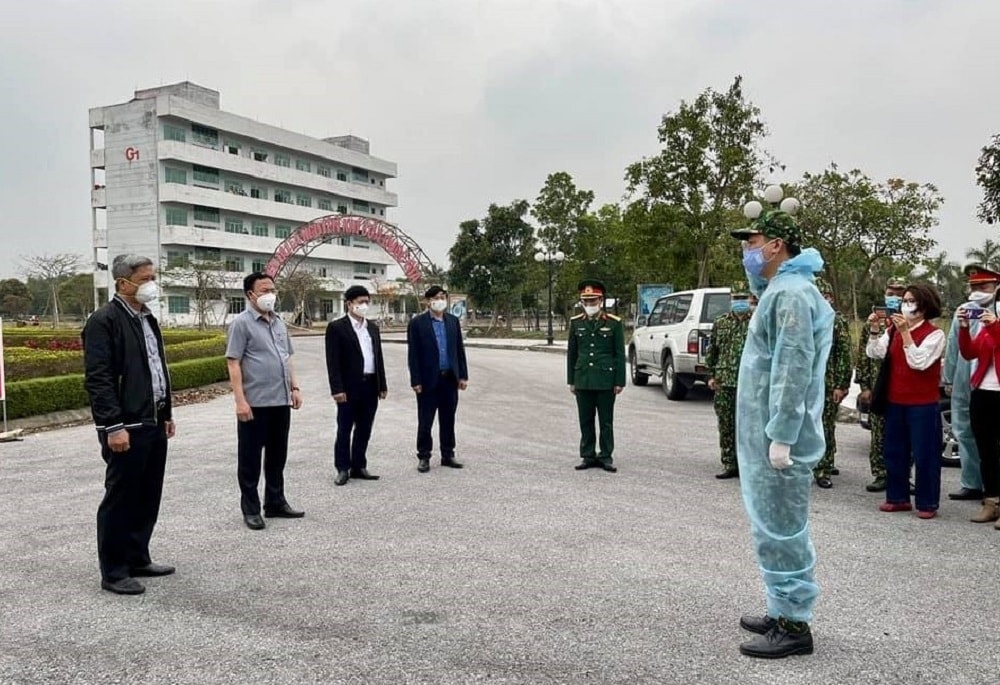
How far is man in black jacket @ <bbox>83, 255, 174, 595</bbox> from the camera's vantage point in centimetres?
420

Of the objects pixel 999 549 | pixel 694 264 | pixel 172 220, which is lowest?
pixel 999 549

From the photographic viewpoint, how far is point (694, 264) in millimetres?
26344

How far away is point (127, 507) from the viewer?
4.32 meters

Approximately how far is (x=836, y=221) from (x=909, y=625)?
24536mm

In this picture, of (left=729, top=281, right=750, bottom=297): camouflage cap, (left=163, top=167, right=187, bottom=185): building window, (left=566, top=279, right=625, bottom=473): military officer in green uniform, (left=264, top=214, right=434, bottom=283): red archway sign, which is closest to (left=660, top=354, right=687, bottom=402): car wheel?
(left=729, top=281, right=750, bottom=297): camouflage cap

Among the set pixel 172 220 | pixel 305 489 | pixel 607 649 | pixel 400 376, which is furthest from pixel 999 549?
pixel 172 220

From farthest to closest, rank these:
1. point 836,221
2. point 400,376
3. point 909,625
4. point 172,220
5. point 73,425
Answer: point 172,220, point 836,221, point 400,376, point 73,425, point 909,625

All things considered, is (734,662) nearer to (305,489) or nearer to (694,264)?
(305,489)

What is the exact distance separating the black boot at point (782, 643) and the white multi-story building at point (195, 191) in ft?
163

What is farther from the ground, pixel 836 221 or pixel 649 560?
pixel 836 221

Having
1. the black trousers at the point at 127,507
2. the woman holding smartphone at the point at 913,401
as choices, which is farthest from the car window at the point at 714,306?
the black trousers at the point at 127,507

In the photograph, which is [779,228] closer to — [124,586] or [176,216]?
[124,586]

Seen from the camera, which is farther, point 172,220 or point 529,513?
point 172,220

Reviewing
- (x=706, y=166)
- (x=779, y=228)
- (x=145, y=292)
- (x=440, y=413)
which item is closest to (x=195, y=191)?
(x=706, y=166)
